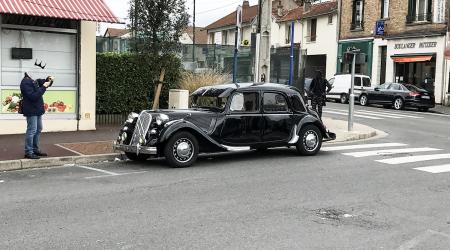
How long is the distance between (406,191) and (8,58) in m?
10.0

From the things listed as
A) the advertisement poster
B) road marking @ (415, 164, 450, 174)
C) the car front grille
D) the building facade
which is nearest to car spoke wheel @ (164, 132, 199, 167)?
the car front grille

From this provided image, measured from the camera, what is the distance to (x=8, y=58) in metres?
13.8

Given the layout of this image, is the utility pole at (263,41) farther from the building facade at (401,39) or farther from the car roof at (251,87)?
the building facade at (401,39)

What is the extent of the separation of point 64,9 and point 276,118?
19.6 feet

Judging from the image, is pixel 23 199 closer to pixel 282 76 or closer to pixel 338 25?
pixel 282 76

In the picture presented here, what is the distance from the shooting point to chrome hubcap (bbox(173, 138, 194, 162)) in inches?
397

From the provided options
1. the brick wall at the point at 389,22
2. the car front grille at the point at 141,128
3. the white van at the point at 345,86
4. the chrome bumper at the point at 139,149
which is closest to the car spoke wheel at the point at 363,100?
the white van at the point at 345,86

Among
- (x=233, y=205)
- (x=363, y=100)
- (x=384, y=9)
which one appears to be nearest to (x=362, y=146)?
(x=233, y=205)

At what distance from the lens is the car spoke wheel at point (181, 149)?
9.99 m

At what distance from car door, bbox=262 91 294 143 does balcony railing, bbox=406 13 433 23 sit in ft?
76.5

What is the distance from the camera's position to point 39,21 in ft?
46.1

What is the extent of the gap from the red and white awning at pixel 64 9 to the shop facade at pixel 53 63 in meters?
0.04

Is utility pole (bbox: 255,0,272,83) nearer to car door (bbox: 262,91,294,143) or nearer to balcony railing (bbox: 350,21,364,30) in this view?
car door (bbox: 262,91,294,143)

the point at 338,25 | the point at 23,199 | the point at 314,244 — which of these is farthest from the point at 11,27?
the point at 338,25
